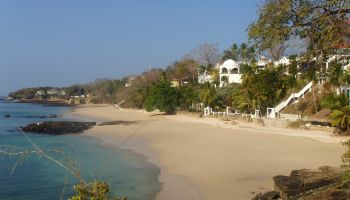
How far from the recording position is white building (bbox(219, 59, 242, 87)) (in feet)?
190

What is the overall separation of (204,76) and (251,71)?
82.0 ft

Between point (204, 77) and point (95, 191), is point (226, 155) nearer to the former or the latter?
point (95, 191)

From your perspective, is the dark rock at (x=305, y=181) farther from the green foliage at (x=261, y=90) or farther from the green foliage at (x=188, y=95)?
the green foliage at (x=188, y=95)

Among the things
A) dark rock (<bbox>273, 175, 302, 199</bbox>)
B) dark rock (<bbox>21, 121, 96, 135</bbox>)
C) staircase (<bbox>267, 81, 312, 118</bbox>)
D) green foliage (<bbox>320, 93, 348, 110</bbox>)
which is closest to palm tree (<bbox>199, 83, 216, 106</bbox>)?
staircase (<bbox>267, 81, 312, 118</bbox>)

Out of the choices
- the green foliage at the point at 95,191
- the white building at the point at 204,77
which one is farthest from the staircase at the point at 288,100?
the green foliage at the point at 95,191

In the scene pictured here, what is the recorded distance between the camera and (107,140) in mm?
32344

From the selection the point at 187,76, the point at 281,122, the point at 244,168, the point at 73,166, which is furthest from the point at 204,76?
the point at 73,166

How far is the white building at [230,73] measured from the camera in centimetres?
5788

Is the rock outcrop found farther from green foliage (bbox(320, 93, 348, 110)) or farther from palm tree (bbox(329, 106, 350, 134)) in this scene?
green foliage (bbox(320, 93, 348, 110))

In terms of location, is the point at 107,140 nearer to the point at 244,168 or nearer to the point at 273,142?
the point at 273,142

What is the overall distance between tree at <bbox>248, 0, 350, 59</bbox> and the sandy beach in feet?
23.7

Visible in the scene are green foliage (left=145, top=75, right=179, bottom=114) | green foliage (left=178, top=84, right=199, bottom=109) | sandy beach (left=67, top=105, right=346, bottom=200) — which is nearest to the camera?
sandy beach (left=67, top=105, right=346, bottom=200)

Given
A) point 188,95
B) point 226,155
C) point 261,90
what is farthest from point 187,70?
point 226,155

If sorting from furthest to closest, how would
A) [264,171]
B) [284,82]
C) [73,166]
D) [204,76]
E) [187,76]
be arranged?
[187,76], [204,76], [284,82], [264,171], [73,166]
